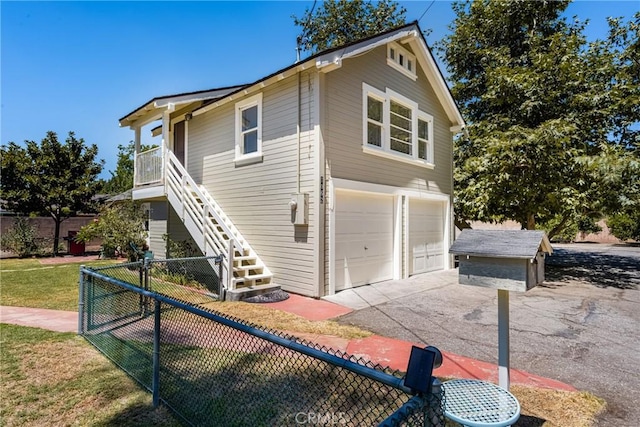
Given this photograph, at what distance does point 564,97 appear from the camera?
39.5ft

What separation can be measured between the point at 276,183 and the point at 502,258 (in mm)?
6548

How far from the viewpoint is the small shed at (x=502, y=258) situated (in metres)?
2.60

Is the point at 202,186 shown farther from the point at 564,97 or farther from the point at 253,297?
the point at 564,97

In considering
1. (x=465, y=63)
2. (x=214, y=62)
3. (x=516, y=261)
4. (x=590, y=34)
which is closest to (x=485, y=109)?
(x=465, y=63)

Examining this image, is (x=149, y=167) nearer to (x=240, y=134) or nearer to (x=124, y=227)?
(x=124, y=227)

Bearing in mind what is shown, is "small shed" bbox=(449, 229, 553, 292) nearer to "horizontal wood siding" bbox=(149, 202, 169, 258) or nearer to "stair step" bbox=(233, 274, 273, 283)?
"stair step" bbox=(233, 274, 273, 283)


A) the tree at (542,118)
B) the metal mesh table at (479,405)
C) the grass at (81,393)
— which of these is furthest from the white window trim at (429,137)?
the metal mesh table at (479,405)

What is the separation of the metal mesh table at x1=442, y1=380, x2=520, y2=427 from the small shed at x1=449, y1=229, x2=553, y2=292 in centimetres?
76

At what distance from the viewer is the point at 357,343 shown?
502cm

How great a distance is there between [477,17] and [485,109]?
3892 mm

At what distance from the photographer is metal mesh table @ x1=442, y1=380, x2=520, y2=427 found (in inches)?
84.4

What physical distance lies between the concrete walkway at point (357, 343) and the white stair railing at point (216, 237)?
1201 millimetres

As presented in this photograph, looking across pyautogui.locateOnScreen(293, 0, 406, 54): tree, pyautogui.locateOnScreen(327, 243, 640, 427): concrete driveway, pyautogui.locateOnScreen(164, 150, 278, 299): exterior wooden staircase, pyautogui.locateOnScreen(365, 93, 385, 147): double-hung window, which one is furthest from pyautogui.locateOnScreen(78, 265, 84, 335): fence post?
pyautogui.locateOnScreen(293, 0, 406, 54): tree

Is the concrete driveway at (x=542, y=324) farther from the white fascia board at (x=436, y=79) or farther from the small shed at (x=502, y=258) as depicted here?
the white fascia board at (x=436, y=79)
